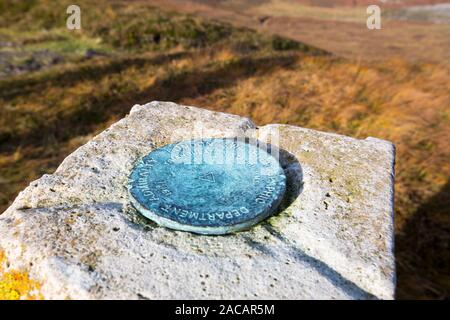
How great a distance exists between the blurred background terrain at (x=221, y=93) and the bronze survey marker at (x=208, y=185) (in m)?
1.56

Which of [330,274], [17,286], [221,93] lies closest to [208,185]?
[330,274]

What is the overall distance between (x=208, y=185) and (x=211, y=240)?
1.29 ft

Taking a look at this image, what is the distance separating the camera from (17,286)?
68.5 inches

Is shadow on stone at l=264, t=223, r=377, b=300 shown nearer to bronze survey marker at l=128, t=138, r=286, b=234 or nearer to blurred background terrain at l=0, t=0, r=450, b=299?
bronze survey marker at l=128, t=138, r=286, b=234

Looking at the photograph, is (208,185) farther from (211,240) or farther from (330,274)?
(330,274)

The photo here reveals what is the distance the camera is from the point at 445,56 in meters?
9.98

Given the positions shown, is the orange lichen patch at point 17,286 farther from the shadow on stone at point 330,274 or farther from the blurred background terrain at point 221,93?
the blurred background terrain at point 221,93

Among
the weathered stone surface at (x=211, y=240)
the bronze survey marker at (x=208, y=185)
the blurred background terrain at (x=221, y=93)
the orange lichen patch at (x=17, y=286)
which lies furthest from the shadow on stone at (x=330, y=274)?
the blurred background terrain at (x=221, y=93)

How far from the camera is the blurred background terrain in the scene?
3742 mm

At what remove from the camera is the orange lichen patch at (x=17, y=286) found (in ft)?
5.57

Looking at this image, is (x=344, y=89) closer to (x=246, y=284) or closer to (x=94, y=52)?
(x=246, y=284)

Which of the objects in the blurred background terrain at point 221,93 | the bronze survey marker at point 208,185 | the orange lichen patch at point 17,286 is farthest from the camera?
the blurred background terrain at point 221,93

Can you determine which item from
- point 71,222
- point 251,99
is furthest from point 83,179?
point 251,99

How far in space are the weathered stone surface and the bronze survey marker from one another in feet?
0.22
